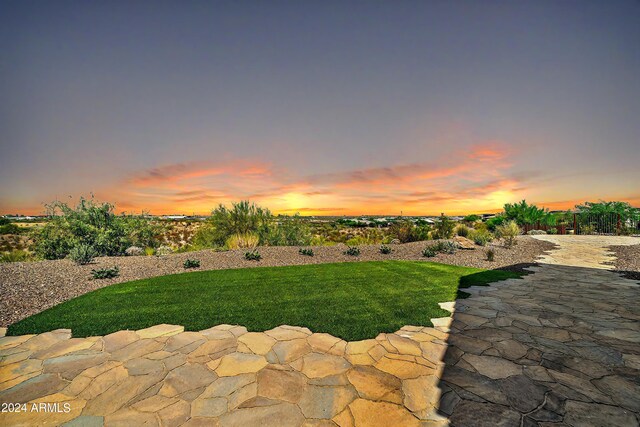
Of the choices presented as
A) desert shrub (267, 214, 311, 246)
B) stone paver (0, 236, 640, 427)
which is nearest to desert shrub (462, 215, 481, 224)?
desert shrub (267, 214, 311, 246)

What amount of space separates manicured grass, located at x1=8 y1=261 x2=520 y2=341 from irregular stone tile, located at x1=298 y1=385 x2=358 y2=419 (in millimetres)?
1038

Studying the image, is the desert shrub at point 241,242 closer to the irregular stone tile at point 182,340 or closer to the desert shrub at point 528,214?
the irregular stone tile at point 182,340

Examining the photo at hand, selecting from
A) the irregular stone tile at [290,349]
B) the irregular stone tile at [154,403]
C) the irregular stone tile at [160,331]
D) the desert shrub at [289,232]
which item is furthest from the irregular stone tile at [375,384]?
the desert shrub at [289,232]

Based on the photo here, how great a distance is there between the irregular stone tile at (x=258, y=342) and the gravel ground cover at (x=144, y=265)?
393cm

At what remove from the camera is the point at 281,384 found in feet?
8.21

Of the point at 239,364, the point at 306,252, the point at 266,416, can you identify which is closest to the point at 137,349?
the point at 239,364

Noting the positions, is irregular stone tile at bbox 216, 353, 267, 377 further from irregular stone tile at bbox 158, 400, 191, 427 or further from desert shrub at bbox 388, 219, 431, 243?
desert shrub at bbox 388, 219, 431, 243

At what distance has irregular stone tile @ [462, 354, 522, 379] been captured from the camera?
2617 mm

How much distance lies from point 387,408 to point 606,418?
165 centimetres

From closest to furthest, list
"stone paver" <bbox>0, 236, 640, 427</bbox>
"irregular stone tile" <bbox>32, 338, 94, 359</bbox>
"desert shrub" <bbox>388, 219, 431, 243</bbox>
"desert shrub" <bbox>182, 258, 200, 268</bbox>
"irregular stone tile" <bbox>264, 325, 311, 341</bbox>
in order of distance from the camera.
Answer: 1. "stone paver" <bbox>0, 236, 640, 427</bbox>
2. "irregular stone tile" <bbox>32, 338, 94, 359</bbox>
3. "irregular stone tile" <bbox>264, 325, 311, 341</bbox>
4. "desert shrub" <bbox>182, 258, 200, 268</bbox>
5. "desert shrub" <bbox>388, 219, 431, 243</bbox>

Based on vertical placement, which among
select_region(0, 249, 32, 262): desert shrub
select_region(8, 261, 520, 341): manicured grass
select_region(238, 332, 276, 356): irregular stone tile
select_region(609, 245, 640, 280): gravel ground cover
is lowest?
select_region(238, 332, 276, 356): irregular stone tile

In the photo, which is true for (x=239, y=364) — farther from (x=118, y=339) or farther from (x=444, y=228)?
(x=444, y=228)

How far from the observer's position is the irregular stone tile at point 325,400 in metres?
2.13

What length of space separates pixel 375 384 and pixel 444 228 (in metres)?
13.1
